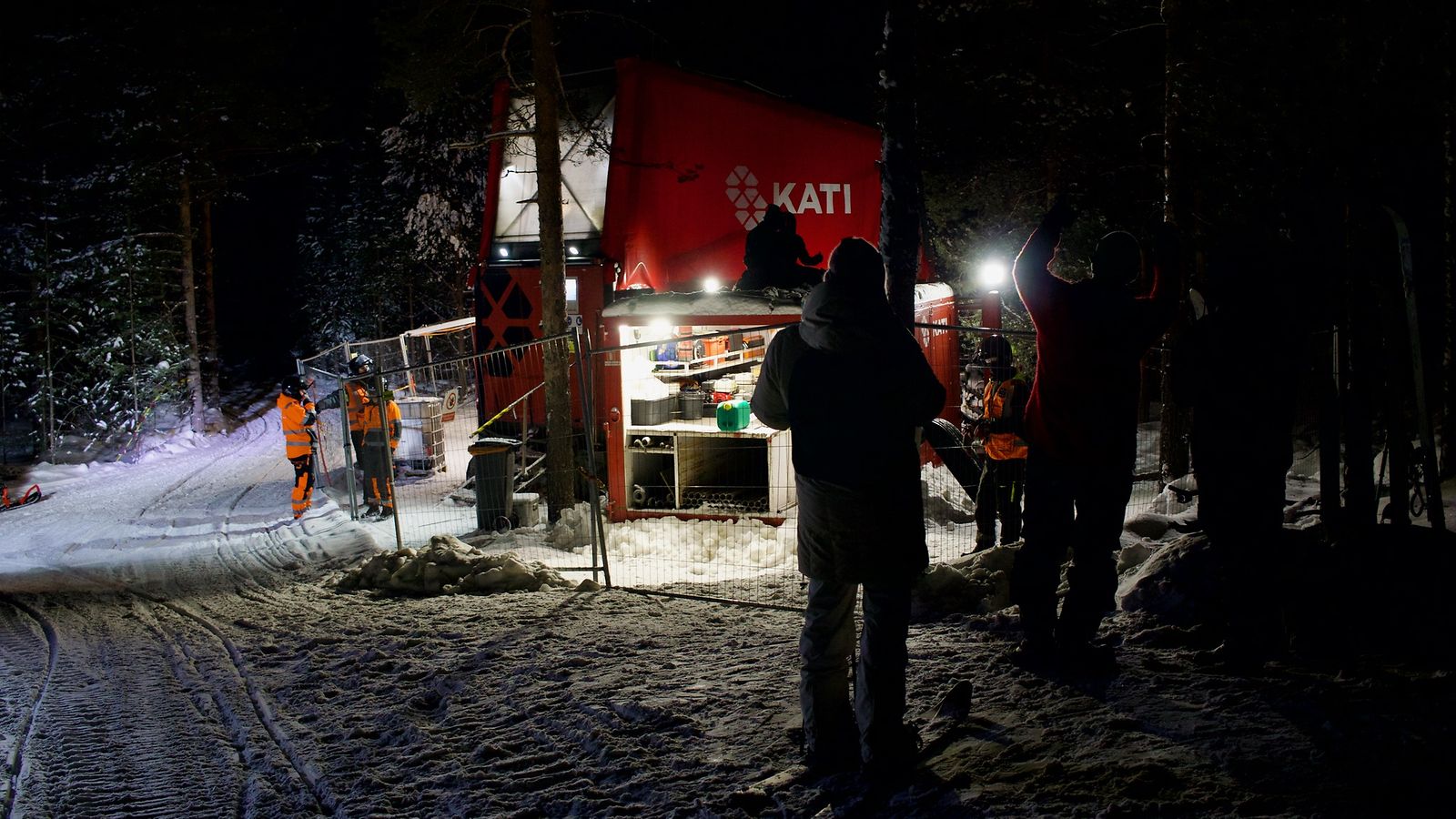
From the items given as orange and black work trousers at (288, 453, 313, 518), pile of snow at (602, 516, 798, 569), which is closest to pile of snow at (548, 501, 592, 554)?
pile of snow at (602, 516, 798, 569)

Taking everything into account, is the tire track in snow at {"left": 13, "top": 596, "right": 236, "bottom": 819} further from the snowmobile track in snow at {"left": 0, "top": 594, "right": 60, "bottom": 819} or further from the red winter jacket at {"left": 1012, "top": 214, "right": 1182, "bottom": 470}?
the red winter jacket at {"left": 1012, "top": 214, "right": 1182, "bottom": 470}

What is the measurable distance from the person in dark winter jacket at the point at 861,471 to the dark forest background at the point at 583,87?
5.95 feet

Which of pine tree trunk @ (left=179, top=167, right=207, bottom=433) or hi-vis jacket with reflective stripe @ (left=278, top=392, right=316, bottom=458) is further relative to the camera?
pine tree trunk @ (left=179, top=167, right=207, bottom=433)

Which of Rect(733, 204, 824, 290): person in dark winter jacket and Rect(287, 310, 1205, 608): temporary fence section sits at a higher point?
Rect(733, 204, 824, 290): person in dark winter jacket

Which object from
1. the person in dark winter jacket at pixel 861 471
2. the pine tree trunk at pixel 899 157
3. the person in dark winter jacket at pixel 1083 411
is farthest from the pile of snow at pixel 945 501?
the person in dark winter jacket at pixel 861 471

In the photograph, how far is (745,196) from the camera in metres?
14.9

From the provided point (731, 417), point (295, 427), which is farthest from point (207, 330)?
point (731, 417)

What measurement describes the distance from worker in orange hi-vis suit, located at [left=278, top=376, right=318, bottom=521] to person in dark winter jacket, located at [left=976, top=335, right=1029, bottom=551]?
28.2ft

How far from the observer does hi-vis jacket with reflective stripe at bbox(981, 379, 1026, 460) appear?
816cm

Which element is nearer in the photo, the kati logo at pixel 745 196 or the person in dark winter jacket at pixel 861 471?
the person in dark winter jacket at pixel 861 471

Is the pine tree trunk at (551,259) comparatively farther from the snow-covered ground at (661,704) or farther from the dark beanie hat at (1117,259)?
the dark beanie hat at (1117,259)

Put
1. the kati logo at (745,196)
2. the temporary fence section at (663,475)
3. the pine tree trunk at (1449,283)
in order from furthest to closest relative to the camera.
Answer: the kati logo at (745,196) < the temporary fence section at (663,475) < the pine tree trunk at (1449,283)

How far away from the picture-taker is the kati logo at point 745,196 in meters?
14.7

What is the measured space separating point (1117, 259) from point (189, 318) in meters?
23.7
